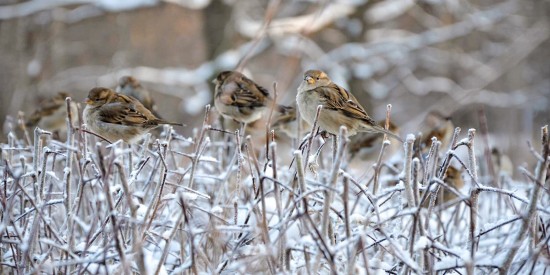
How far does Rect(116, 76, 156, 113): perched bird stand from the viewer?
4.46 metres

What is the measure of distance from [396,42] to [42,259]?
11.6 m

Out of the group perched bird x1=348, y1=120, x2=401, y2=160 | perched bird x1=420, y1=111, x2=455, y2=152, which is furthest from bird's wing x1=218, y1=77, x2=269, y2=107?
perched bird x1=348, y1=120, x2=401, y2=160

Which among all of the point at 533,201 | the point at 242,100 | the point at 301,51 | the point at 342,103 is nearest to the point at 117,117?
the point at 242,100

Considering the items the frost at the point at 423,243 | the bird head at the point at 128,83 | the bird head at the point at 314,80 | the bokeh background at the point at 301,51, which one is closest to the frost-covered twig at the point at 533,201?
the frost at the point at 423,243

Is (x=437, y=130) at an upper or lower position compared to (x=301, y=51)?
lower

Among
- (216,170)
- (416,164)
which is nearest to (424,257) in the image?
(416,164)

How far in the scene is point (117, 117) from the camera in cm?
347

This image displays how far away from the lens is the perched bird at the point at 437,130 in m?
4.80

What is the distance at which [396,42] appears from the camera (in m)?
13.0

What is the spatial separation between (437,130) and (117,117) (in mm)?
2819

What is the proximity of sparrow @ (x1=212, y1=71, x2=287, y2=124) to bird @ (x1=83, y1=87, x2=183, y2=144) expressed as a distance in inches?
28.8

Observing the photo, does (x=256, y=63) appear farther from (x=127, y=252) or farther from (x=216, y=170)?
(x=127, y=252)

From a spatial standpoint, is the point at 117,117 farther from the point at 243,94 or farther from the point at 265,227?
the point at 265,227

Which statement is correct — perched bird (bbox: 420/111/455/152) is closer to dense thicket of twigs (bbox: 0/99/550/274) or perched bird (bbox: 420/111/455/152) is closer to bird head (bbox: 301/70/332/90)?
bird head (bbox: 301/70/332/90)
